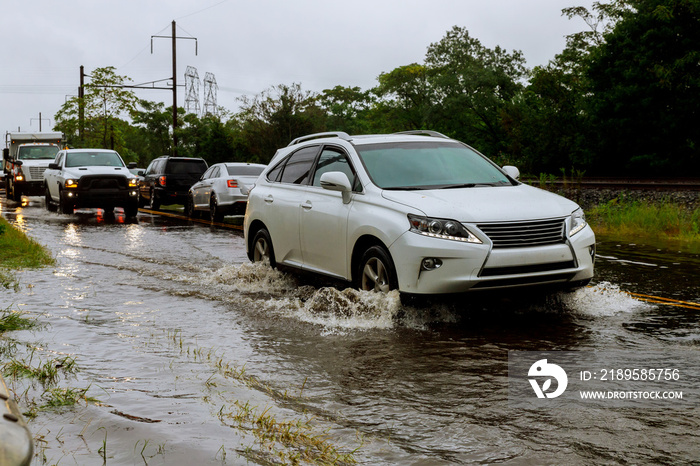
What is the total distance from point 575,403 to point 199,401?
2242mm

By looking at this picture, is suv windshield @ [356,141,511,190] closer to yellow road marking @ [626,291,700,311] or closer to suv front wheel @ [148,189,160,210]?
yellow road marking @ [626,291,700,311]

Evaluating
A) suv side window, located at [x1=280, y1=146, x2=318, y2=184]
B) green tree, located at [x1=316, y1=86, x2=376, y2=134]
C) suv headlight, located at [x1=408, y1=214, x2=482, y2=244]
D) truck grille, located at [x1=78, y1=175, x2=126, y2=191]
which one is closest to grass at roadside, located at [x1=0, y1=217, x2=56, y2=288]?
suv side window, located at [x1=280, y1=146, x2=318, y2=184]

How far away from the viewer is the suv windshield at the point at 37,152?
35.3 m

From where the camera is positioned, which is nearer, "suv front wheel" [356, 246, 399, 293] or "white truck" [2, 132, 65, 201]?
"suv front wheel" [356, 246, 399, 293]

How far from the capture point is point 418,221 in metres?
7.14

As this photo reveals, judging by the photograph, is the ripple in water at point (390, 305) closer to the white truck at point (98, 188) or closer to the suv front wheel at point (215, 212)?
the suv front wheel at point (215, 212)

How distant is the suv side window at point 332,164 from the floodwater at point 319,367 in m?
1.32

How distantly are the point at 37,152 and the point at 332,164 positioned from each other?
29.9m

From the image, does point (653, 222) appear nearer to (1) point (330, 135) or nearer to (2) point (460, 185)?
(1) point (330, 135)

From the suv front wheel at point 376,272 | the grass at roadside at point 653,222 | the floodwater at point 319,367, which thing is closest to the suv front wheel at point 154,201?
the grass at roadside at point 653,222

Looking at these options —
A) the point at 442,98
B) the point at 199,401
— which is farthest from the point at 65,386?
the point at 442,98

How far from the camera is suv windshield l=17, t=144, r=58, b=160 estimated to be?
35281mm

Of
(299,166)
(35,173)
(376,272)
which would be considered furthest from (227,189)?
(35,173)

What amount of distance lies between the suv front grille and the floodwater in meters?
0.63
